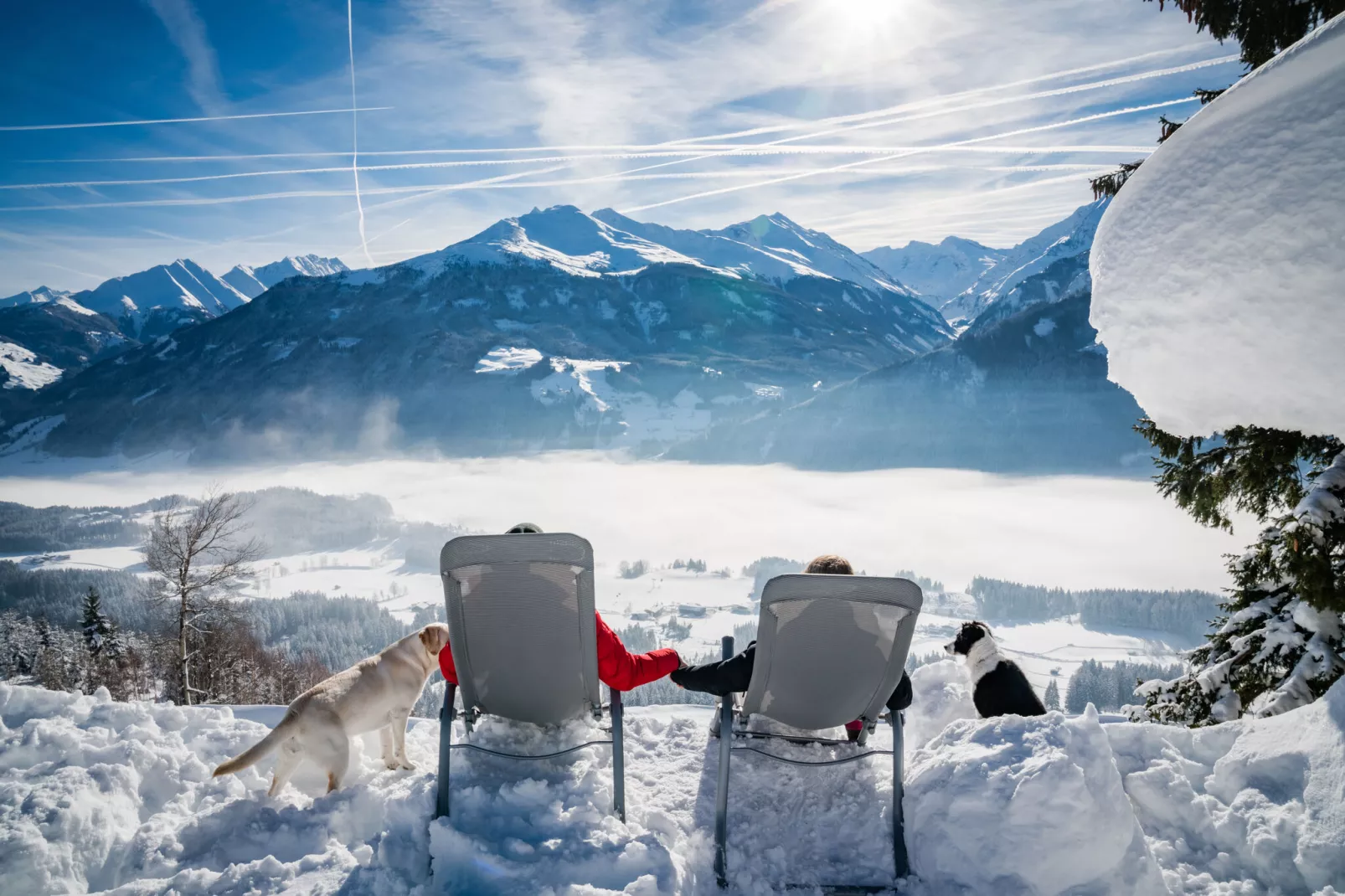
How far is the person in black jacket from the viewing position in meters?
3.89

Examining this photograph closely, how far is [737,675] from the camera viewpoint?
13.0 ft

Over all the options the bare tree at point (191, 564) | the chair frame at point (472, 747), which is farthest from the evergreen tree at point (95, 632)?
the chair frame at point (472, 747)

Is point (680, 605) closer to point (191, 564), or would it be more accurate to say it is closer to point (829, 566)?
point (191, 564)

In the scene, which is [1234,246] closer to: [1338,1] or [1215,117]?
[1215,117]

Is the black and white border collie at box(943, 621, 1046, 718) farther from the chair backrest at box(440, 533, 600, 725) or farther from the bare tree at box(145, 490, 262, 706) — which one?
the bare tree at box(145, 490, 262, 706)

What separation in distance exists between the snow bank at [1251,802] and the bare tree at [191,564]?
58.2ft

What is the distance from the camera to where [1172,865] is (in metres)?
2.99

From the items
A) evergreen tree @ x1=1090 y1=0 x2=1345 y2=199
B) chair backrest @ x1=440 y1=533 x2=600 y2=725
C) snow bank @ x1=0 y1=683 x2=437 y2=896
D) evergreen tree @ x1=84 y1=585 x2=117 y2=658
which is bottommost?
evergreen tree @ x1=84 y1=585 x2=117 y2=658

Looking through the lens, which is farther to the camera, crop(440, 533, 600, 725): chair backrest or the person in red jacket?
the person in red jacket

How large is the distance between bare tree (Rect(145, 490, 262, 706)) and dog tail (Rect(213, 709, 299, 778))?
1435 centimetres

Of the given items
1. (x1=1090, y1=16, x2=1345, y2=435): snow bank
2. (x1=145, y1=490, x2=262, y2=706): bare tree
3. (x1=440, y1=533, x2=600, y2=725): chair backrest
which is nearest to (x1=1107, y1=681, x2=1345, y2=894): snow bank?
(x1=1090, y1=16, x2=1345, y2=435): snow bank

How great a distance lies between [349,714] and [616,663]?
5.18 feet

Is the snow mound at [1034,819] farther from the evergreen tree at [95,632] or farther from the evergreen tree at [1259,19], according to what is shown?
the evergreen tree at [95,632]

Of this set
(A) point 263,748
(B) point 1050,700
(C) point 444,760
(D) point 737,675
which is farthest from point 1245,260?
(B) point 1050,700
